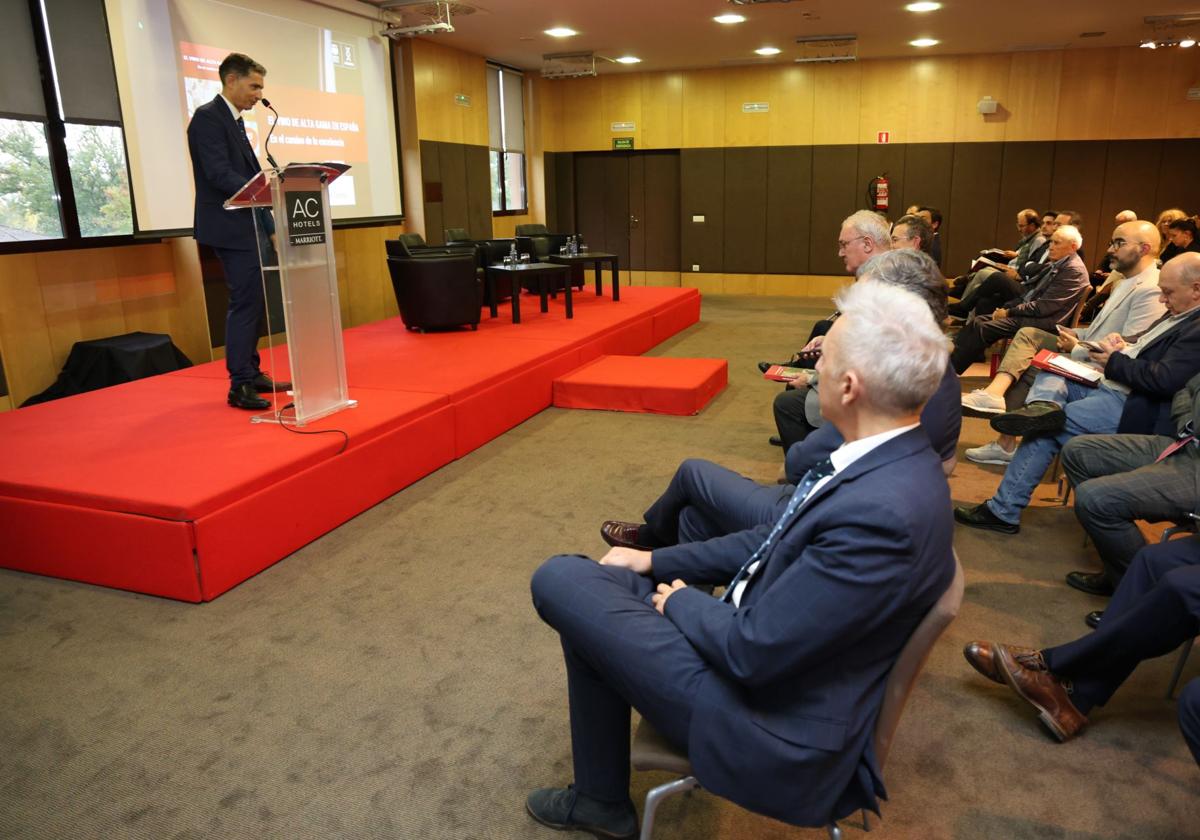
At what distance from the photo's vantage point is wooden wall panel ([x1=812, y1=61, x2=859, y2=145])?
1131 cm

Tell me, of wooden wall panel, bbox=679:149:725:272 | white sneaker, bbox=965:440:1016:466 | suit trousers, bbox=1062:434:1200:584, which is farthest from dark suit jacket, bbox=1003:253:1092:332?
wooden wall panel, bbox=679:149:725:272

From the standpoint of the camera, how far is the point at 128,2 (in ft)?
18.2

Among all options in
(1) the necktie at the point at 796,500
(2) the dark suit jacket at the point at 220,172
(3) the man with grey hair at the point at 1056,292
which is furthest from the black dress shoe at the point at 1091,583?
(2) the dark suit jacket at the point at 220,172

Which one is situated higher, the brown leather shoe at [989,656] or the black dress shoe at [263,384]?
the black dress shoe at [263,384]

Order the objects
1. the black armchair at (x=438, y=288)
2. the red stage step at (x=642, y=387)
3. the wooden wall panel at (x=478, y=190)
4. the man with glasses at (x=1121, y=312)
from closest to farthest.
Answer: the man with glasses at (x=1121, y=312)
the red stage step at (x=642, y=387)
the black armchair at (x=438, y=288)
the wooden wall panel at (x=478, y=190)

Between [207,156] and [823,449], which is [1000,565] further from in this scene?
[207,156]

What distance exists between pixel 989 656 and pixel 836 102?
34.7ft

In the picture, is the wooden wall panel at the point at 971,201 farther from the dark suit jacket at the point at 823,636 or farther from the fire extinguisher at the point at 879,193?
the dark suit jacket at the point at 823,636

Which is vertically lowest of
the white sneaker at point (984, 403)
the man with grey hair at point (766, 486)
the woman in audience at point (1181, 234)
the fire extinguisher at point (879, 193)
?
the white sneaker at point (984, 403)

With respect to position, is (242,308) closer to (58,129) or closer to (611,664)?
(58,129)

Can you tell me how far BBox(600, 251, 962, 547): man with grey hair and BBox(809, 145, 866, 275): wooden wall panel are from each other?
30.4ft

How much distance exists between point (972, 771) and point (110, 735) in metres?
2.20

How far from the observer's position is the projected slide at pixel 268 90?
225 inches

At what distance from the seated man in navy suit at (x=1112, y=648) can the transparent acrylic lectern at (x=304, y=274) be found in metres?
2.90
